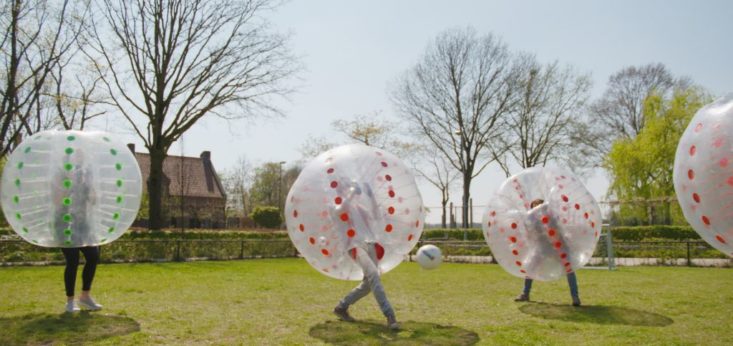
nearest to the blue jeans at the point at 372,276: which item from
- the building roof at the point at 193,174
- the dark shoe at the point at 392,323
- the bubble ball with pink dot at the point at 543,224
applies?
the dark shoe at the point at 392,323

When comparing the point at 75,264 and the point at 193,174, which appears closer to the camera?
the point at 75,264

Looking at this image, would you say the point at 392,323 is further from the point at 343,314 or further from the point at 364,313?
the point at 364,313

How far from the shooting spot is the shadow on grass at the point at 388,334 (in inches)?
248

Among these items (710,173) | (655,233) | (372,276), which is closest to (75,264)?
(372,276)

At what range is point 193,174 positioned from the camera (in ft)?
181

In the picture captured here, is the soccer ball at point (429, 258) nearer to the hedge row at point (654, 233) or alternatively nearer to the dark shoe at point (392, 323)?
the dark shoe at point (392, 323)

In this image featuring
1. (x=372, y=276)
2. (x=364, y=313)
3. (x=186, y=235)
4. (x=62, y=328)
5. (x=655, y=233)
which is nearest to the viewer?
(x=62, y=328)

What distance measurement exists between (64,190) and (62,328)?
1820 millimetres

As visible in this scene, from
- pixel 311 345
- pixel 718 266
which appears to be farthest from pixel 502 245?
pixel 718 266

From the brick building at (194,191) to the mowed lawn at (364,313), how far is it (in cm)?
3858

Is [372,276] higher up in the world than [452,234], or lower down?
higher up

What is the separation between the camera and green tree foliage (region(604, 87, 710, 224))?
115ft

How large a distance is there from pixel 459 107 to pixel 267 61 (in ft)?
52.0

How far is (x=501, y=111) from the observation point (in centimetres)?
3784
